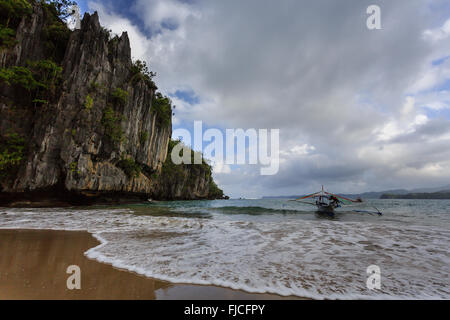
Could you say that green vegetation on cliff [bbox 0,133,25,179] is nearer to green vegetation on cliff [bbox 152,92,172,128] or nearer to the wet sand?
green vegetation on cliff [bbox 152,92,172,128]

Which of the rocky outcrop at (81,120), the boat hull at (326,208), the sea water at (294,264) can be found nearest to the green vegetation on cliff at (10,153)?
the rocky outcrop at (81,120)

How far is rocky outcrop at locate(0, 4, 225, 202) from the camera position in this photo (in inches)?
640

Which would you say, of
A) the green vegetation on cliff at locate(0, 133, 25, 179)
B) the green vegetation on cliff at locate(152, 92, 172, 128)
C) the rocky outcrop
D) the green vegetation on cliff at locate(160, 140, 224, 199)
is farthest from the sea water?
the green vegetation on cliff at locate(160, 140, 224, 199)

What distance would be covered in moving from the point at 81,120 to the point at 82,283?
2040 cm

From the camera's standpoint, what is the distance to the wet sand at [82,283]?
2514mm

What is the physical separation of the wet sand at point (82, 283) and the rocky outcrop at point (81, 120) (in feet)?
55.2

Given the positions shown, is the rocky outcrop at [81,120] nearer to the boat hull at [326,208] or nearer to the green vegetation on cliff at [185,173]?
the green vegetation on cliff at [185,173]

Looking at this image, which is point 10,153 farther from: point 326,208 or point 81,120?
point 326,208

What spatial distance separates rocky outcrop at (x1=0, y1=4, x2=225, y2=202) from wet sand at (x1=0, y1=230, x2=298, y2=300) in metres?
16.8

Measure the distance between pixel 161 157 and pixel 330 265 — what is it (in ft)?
94.1

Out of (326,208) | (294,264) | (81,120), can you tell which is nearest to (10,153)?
(81,120)
